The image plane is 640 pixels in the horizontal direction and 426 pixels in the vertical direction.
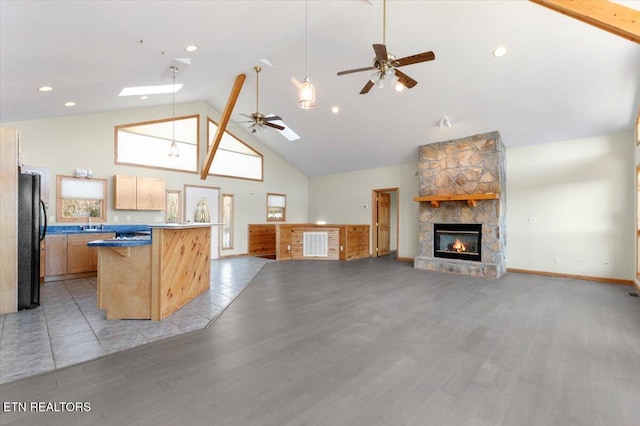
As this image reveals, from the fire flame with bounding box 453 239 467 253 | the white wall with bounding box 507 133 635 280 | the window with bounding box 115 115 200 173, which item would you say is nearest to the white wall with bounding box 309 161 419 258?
the fire flame with bounding box 453 239 467 253

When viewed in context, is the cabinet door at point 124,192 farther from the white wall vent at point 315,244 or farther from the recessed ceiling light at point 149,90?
the white wall vent at point 315,244

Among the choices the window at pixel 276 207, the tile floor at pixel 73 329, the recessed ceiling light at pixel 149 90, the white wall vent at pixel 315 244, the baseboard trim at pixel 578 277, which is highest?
the recessed ceiling light at pixel 149 90

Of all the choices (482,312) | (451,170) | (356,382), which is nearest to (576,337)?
(482,312)

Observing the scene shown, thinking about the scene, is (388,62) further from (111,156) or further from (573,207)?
(111,156)

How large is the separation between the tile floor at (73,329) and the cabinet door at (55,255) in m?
0.88

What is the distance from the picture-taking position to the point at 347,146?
8.15 metres

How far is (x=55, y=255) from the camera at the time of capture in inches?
209

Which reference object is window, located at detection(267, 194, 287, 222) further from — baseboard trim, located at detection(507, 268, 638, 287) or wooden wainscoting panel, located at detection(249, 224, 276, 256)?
baseboard trim, located at detection(507, 268, 638, 287)

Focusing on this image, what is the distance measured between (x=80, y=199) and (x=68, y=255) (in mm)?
1268

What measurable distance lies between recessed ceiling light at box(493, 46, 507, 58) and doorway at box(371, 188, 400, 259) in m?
4.72

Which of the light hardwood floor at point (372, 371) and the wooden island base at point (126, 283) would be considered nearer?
the light hardwood floor at point (372, 371)

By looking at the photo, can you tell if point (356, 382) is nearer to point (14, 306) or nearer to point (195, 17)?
point (195, 17)

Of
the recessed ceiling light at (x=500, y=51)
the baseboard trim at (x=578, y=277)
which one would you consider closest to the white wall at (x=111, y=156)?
the recessed ceiling light at (x=500, y=51)

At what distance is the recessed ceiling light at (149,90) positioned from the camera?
5223mm
